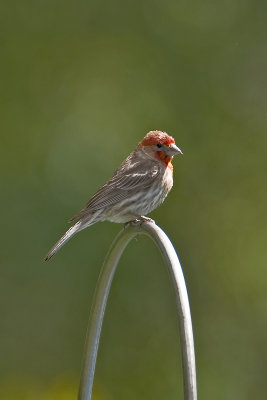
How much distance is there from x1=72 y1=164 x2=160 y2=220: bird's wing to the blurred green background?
216 cm

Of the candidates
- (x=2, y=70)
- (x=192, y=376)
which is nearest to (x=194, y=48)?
(x=2, y=70)

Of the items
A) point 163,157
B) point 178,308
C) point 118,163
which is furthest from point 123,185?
point 118,163

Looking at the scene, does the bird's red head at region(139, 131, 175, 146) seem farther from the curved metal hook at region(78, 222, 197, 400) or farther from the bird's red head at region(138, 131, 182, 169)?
the curved metal hook at region(78, 222, 197, 400)

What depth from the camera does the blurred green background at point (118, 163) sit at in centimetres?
851

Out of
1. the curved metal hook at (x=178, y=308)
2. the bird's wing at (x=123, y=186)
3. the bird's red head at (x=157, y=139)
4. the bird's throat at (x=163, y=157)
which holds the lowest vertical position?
the curved metal hook at (x=178, y=308)

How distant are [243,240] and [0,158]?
1.77 m

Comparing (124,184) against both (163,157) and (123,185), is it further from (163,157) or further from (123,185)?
(163,157)

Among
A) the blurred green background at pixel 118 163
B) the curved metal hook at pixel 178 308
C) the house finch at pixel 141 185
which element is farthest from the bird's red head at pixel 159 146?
the blurred green background at pixel 118 163

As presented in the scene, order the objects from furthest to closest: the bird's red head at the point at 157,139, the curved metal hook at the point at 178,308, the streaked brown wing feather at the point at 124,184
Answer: the bird's red head at the point at 157,139, the streaked brown wing feather at the point at 124,184, the curved metal hook at the point at 178,308

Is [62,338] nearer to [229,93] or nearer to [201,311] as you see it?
[201,311]

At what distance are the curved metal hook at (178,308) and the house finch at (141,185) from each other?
1384 mm

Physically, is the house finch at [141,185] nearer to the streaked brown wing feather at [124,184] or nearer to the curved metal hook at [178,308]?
the streaked brown wing feather at [124,184]

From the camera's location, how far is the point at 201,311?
8.55m

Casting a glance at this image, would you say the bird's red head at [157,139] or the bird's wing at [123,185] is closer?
the bird's wing at [123,185]
